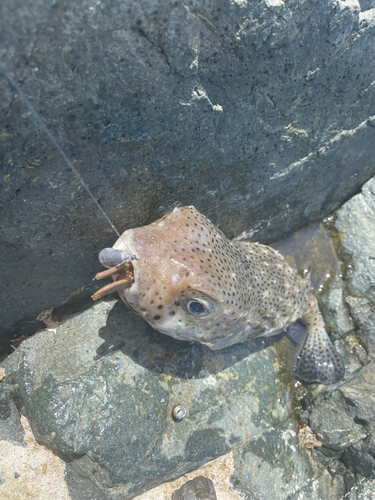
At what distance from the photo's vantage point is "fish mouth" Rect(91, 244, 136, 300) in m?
2.96

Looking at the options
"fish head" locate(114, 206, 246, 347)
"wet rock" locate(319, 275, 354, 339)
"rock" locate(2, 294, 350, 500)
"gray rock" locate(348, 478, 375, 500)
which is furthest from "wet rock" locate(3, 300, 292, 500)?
"wet rock" locate(319, 275, 354, 339)

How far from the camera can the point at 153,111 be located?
287 cm

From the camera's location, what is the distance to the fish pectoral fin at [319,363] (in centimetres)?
493

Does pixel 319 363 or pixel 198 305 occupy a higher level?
pixel 198 305

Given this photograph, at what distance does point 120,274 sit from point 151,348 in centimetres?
115

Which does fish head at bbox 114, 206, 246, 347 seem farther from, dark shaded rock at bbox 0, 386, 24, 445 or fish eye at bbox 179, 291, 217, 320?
dark shaded rock at bbox 0, 386, 24, 445

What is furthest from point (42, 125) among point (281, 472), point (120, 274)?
point (281, 472)

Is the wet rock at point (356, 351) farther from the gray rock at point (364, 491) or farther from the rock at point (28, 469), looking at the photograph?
the rock at point (28, 469)

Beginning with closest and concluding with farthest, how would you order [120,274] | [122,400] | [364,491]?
[120,274] → [122,400] → [364,491]

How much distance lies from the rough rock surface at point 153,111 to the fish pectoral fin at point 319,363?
7.60 ft

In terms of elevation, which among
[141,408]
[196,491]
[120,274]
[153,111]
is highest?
[153,111]

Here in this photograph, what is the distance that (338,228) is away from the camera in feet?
19.3

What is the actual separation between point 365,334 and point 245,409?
89.7 inches

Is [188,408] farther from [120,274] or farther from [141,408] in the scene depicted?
[120,274]
